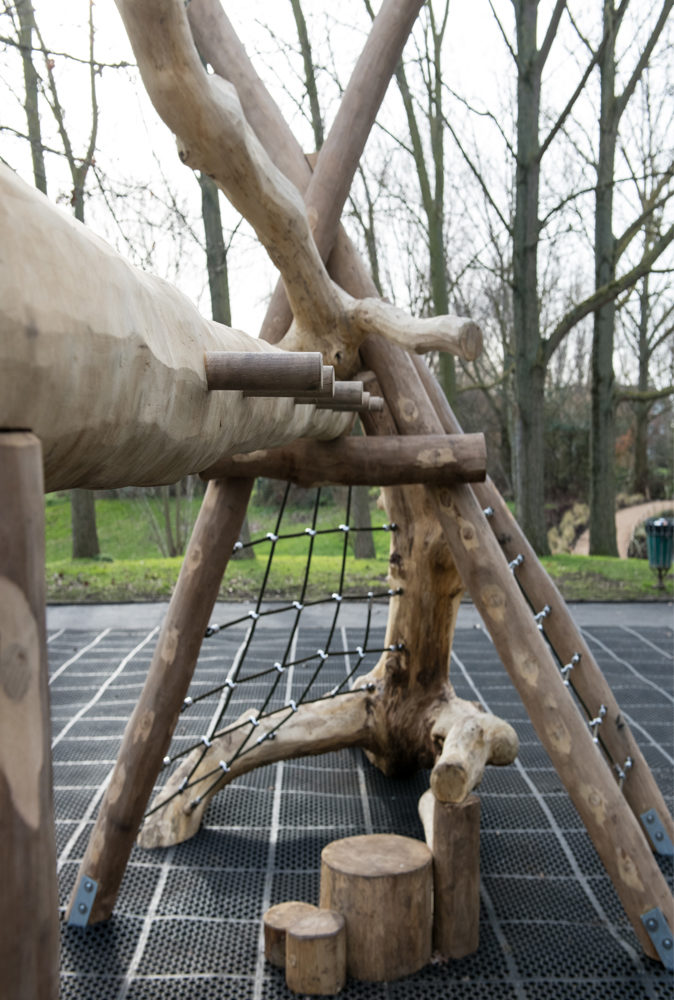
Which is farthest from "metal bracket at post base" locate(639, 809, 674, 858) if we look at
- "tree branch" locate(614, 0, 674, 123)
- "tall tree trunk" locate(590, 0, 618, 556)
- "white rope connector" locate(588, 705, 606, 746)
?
"tree branch" locate(614, 0, 674, 123)

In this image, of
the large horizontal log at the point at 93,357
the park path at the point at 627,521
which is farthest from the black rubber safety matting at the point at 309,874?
the park path at the point at 627,521

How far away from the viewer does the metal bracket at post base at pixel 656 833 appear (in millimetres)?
2984

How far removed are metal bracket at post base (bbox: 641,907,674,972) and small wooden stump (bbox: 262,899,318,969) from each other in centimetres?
87

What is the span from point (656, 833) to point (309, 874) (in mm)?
1132

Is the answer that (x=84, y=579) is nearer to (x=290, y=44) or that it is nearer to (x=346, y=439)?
(x=290, y=44)

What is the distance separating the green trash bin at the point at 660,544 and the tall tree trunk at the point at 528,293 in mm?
1593

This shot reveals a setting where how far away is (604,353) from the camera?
399 inches

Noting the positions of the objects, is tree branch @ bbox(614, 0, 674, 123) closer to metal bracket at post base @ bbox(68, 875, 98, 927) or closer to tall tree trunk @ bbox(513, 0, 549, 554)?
tall tree trunk @ bbox(513, 0, 549, 554)

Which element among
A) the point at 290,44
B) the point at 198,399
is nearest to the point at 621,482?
the point at 290,44

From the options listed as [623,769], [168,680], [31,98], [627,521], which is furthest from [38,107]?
[627,521]

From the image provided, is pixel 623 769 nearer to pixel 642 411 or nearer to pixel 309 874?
pixel 309 874

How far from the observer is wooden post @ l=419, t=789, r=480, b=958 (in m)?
2.48

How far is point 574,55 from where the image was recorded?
930cm

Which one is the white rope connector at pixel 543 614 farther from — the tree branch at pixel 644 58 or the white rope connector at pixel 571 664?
the tree branch at pixel 644 58
